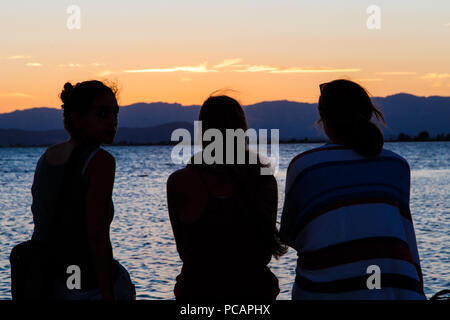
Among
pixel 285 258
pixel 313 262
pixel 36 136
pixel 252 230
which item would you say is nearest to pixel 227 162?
pixel 252 230

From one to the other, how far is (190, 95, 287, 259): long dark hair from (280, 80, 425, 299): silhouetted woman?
209mm

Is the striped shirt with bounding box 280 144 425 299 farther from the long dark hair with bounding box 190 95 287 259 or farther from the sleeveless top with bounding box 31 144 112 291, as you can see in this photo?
the sleeveless top with bounding box 31 144 112 291

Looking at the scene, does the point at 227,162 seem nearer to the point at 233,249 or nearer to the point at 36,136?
the point at 233,249

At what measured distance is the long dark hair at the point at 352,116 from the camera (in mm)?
2678

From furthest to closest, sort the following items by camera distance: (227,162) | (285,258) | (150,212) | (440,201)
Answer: (440,201) < (150,212) < (285,258) < (227,162)

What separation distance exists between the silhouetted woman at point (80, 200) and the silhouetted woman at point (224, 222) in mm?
430

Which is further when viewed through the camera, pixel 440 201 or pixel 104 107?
pixel 440 201

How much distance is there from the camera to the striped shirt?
2619mm

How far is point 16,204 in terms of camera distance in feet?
87.5

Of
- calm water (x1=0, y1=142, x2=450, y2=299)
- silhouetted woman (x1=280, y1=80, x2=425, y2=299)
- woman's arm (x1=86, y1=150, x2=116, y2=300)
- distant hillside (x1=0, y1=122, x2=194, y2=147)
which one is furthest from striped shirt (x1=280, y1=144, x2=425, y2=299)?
distant hillside (x1=0, y1=122, x2=194, y2=147)

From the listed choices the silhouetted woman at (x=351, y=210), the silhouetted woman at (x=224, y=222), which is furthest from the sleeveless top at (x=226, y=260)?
the silhouetted woman at (x=351, y=210)

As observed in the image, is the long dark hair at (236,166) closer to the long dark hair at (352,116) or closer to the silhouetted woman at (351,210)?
the silhouetted woman at (351,210)

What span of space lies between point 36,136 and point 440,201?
157 meters
